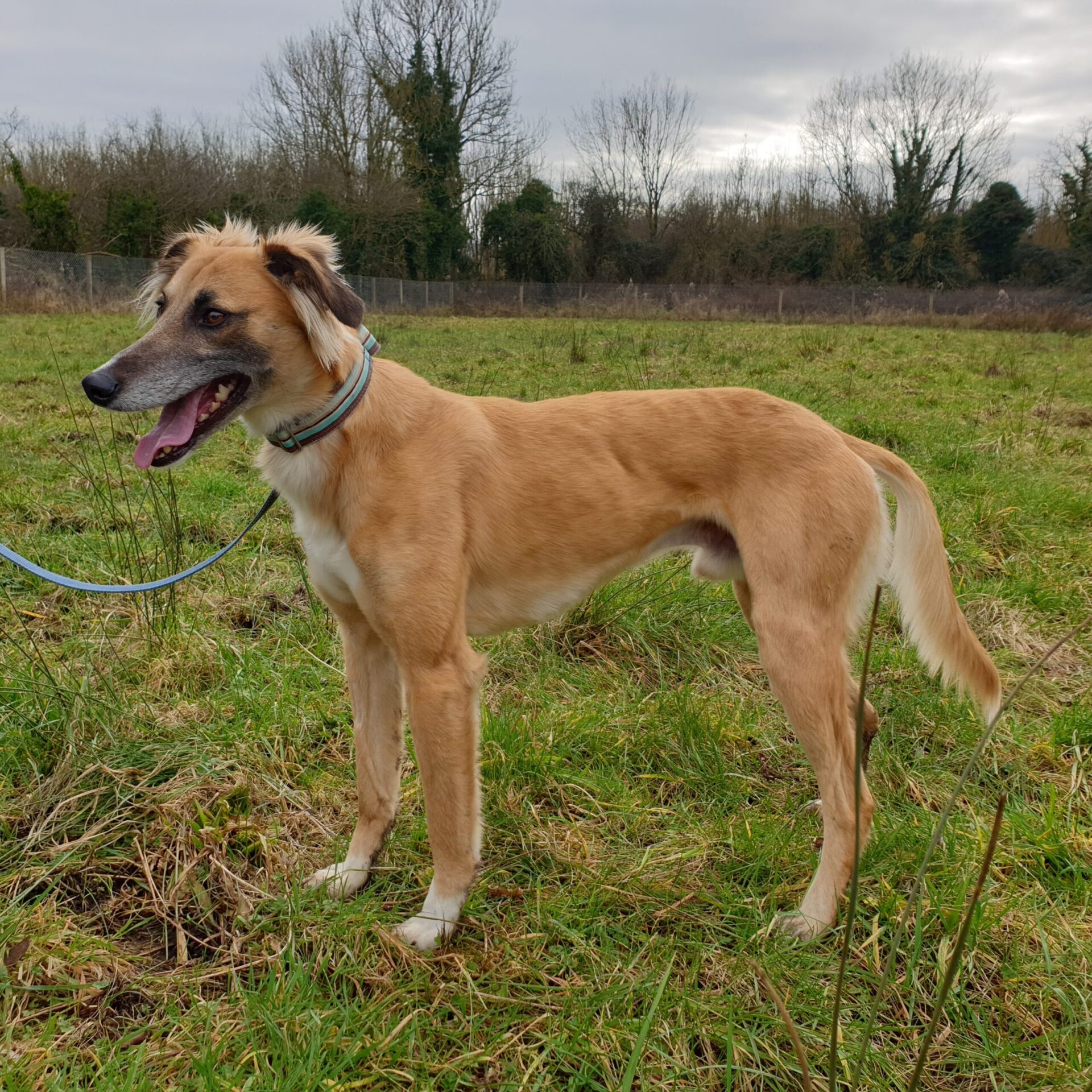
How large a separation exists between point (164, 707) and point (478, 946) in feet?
5.11

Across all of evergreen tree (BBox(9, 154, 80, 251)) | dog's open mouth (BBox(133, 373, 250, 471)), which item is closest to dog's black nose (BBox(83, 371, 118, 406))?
dog's open mouth (BBox(133, 373, 250, 471))

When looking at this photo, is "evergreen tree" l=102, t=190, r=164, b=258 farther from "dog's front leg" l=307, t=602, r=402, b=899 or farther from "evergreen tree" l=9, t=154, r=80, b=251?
"dog's front leg" l=307, t=602, r=402, b=899

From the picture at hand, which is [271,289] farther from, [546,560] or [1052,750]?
[1052,750]

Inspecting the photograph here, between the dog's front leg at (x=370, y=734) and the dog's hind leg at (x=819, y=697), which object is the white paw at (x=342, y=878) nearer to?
the dog's front leg at (x=370, y=734)

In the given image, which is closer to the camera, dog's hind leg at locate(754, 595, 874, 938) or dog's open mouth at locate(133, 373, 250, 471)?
dog's open mouth at locate(133, 373, 250, 471)

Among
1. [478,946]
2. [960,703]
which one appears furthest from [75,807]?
[960,703]

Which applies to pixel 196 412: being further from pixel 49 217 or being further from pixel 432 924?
pixel 49 217

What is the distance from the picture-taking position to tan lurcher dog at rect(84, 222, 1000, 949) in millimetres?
2295

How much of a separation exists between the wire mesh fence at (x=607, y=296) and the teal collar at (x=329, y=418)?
2014 cm

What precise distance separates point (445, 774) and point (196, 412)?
1.28m

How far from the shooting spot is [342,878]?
2.39 meters

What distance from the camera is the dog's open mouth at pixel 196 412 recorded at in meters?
2.26

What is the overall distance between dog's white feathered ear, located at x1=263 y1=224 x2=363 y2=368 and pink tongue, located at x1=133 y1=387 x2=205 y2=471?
370mm

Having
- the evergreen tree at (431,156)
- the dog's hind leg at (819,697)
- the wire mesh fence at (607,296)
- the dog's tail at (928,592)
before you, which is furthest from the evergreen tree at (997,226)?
the dog's hind leg at (819,697)
